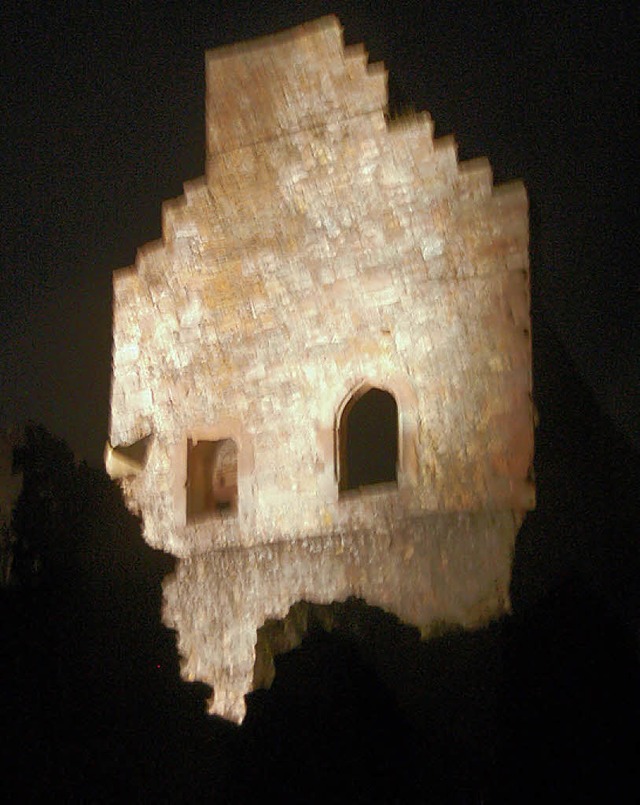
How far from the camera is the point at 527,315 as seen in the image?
33.0 ft

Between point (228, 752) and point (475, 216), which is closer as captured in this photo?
point (228, 752)

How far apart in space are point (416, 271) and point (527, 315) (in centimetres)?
115

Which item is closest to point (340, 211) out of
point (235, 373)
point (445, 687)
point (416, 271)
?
point (416, 271)

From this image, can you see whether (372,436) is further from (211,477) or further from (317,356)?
(317,356)

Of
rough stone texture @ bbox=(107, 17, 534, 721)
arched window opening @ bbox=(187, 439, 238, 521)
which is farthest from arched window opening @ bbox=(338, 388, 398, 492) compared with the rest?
rough stone texture @ bbox=(107, 17, 534, 721)

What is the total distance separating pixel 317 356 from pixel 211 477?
1797 millimetres

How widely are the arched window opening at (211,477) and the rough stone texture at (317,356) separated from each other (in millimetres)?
61

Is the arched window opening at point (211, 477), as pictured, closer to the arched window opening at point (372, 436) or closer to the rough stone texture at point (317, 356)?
the rough stone texture at point (317, 356)

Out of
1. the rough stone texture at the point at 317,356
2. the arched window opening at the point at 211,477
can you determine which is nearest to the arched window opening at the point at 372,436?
the arched window opening at the point at 211,477

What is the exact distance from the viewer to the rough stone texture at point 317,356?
996 centimetres

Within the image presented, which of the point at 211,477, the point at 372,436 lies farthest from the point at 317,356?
the point at 372,436

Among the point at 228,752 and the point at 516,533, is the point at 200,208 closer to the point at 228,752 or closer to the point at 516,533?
the point at 516,533

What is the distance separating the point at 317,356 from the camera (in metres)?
11.0

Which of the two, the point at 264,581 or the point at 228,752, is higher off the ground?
the point at 264,581
